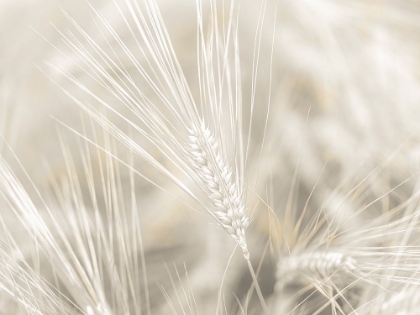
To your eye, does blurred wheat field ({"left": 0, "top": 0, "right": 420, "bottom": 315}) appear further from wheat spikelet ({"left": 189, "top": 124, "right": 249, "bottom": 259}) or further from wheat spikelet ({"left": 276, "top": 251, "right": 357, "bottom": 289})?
wheat spikelet ({"left": 189, "top": 124, "right": 249, "bottom": 259})

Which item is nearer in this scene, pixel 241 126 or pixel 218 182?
pixel 218 182

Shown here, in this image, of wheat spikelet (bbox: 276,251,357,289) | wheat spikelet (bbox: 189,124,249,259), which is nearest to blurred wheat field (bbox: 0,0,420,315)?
wheat spikelet (bbox: 276,251,357,289)

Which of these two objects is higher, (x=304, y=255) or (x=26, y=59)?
(x=26, y=59)

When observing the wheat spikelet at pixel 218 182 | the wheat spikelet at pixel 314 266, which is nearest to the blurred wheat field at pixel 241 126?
the wheat spikelet at pixel 314 266

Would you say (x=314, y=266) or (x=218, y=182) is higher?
(x=218, y=182)

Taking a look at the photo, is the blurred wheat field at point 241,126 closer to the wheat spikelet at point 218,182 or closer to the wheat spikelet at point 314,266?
the wheat spikelet at point 314,266

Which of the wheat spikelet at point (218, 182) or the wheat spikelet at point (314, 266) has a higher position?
the wheat spikelet at point (218, 182)

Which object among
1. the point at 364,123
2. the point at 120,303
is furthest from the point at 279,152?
the point at 120,303

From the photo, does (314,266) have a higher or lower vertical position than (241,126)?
lower

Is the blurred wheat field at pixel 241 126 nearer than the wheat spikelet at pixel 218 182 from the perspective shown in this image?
No

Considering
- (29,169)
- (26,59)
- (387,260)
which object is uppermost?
(26,59)

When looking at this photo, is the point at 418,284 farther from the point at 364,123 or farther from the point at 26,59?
the point at 26,59
